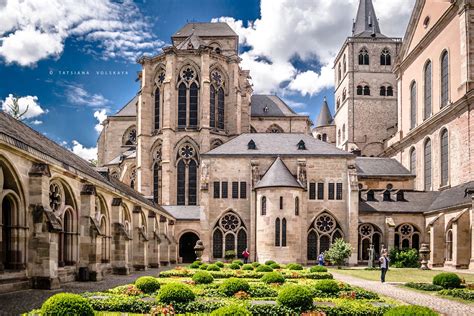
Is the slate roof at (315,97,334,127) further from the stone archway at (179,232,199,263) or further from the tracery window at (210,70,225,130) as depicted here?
the stone archway at (179,232,199,263)

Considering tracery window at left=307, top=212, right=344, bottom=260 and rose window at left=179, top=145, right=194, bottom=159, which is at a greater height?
rose window at left=179, top=145, right=194, bottom=159

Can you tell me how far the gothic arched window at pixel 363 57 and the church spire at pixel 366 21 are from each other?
9.70 ft

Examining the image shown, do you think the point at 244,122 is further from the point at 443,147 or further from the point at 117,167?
the point at 443,147

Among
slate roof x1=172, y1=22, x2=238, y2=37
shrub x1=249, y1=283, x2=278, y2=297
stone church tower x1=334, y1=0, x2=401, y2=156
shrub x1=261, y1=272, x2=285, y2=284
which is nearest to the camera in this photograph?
shrub x1=249, y1=283, x2=278, y2=297

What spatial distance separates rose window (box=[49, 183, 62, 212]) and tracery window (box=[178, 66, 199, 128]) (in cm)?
3662

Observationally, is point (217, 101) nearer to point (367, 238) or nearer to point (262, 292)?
point (367, 238)

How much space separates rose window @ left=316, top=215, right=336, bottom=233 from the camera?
52844 mm

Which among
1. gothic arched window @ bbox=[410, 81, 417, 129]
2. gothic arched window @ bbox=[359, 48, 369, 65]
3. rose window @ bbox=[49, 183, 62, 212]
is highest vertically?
gothic arched window @ bbox=[359, 48, 369, 65]

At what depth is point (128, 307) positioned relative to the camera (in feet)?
52.1

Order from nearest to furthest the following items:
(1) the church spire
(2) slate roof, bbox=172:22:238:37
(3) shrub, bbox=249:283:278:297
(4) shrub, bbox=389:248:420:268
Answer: (3) shrub, bbox=249:283:278:297 → (4) shrub, bbox=389:248:420:268 → (2) slate roof, bbox=172:22:238:37 → (1) the church spire

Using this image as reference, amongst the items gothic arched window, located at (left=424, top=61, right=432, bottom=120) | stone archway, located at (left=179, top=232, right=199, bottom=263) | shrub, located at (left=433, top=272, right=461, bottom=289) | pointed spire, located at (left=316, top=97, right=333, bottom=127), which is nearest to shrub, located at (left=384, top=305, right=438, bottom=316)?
→ shrub, located at (left=433, top=272, right=461, bottom=289)

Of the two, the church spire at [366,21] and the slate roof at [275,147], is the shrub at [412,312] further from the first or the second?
the church spire at [366,21]

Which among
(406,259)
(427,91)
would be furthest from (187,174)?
(427,91)

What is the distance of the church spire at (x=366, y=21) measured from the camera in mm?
87000
